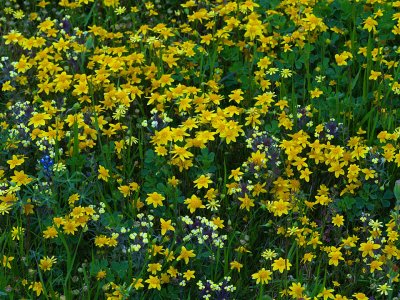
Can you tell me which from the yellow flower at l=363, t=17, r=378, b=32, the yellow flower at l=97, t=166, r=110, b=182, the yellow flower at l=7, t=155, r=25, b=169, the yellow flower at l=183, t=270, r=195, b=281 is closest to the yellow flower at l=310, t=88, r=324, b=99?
the yellow flower at l=363, t=17, r=378, b=32

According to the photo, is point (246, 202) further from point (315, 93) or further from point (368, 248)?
point (315, 93)

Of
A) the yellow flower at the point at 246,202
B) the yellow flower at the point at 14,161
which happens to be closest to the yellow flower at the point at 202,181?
the yellow flower at the point at 246,202

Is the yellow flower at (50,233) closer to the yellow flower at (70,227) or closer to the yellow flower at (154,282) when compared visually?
the yellow flower at (70,227)

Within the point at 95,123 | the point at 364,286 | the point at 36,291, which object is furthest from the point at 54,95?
the point at 364,286

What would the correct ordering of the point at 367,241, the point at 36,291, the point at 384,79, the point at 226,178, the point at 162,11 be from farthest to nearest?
1. the point at 162,11
2. the point at 384,79
3. the point at 226,178
4. the point at 367,241
5. the point at 36,291

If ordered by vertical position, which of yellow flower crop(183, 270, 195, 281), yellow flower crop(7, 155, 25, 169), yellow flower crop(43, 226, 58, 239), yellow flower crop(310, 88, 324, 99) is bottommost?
yellow flower crop(183, 270, 195, 281)

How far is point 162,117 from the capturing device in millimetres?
3941

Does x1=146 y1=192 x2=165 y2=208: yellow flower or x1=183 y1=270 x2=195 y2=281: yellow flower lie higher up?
x1=146 y1=192 x2=165 y2=208: yellow flower

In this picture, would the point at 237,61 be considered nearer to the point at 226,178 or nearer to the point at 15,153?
the point at 226,178

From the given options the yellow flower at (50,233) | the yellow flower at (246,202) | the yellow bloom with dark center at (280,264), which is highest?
the yellow flower at (246,202)

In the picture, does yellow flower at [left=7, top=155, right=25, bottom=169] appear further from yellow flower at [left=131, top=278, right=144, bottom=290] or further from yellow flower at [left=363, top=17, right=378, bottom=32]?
yellow flower at [left=363, top=17, right=378, bottom=32]

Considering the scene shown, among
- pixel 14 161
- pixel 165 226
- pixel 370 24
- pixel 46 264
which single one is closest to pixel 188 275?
pixel 165 226

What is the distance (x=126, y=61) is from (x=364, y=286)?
1.97 m

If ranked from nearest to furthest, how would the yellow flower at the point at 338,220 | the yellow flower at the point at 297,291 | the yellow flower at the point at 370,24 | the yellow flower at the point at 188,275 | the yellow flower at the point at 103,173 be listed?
1. the yellow flower at the point at 297,291
2. the yellow flower at the point at 188,275
3. the yellow flower at the point at 338,220
4. the yellow flower at the point at 103,173
5. the yellow flower at the point at 370,24
